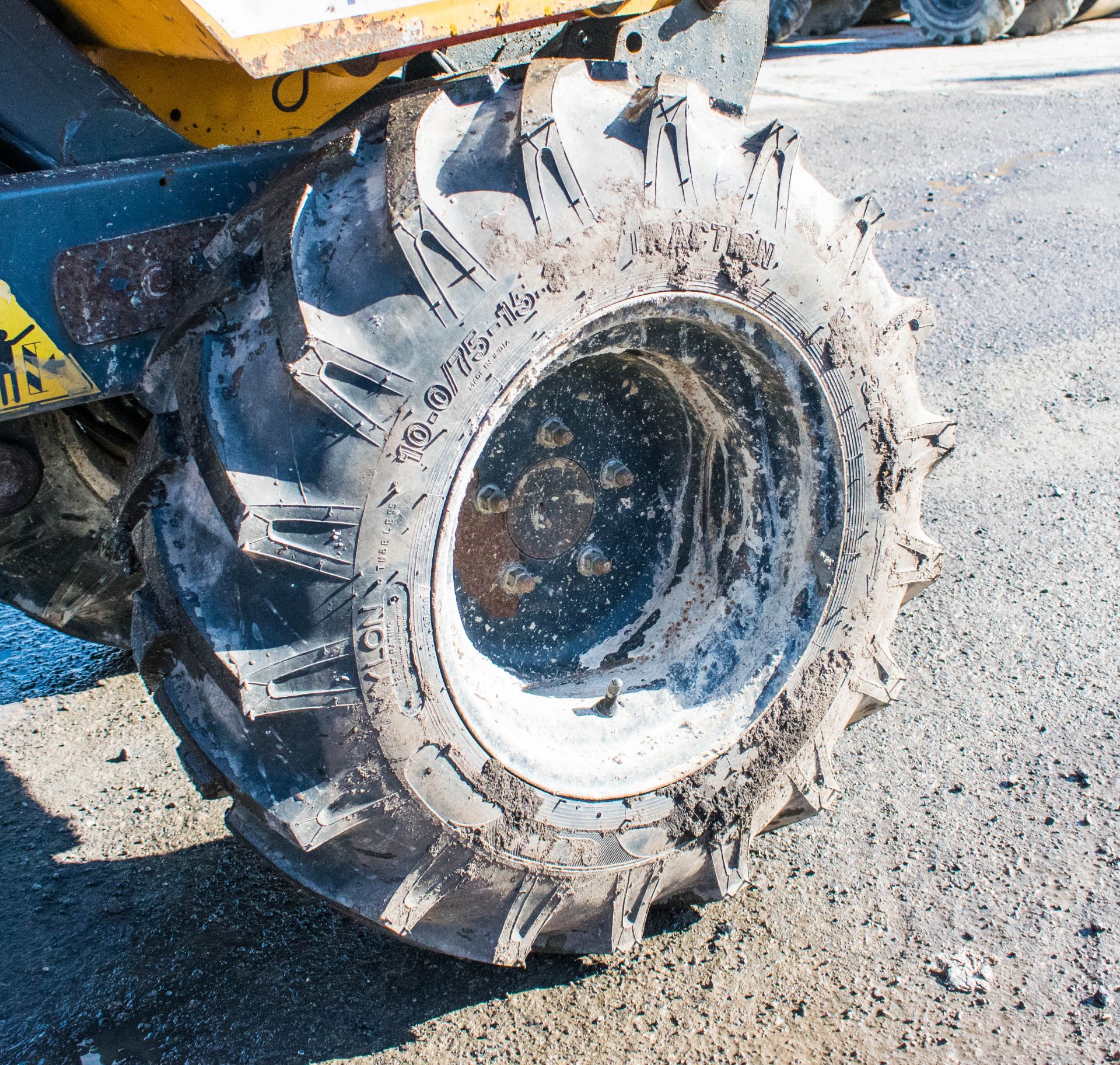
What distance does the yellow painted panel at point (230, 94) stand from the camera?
203cm

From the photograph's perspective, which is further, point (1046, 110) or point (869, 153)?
point (1046, 110)

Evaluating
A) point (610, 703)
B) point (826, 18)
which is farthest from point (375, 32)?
point (826, 18)

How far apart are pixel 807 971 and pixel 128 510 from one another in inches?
68.0

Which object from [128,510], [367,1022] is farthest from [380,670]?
[367,1022]

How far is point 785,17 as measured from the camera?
462 inches

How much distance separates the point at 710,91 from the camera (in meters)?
2.79

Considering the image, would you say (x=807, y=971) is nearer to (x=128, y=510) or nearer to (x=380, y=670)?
(x=380, y=670)

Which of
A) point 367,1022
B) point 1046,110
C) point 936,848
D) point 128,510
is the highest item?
point 128,510

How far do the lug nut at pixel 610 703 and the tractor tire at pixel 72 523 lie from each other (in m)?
1.05

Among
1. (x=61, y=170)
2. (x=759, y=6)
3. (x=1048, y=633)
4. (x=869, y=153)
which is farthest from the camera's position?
(x=869, y=153)

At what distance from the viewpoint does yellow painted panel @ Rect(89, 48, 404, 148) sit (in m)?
2.03

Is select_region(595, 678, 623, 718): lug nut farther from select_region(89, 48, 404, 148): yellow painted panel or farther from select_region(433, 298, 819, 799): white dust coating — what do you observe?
select_region(89, 48, 404, 148): yellow painted panel

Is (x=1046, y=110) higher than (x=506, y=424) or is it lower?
lower

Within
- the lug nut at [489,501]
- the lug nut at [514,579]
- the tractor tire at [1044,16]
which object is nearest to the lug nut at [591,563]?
the lug nut at [514,579]
